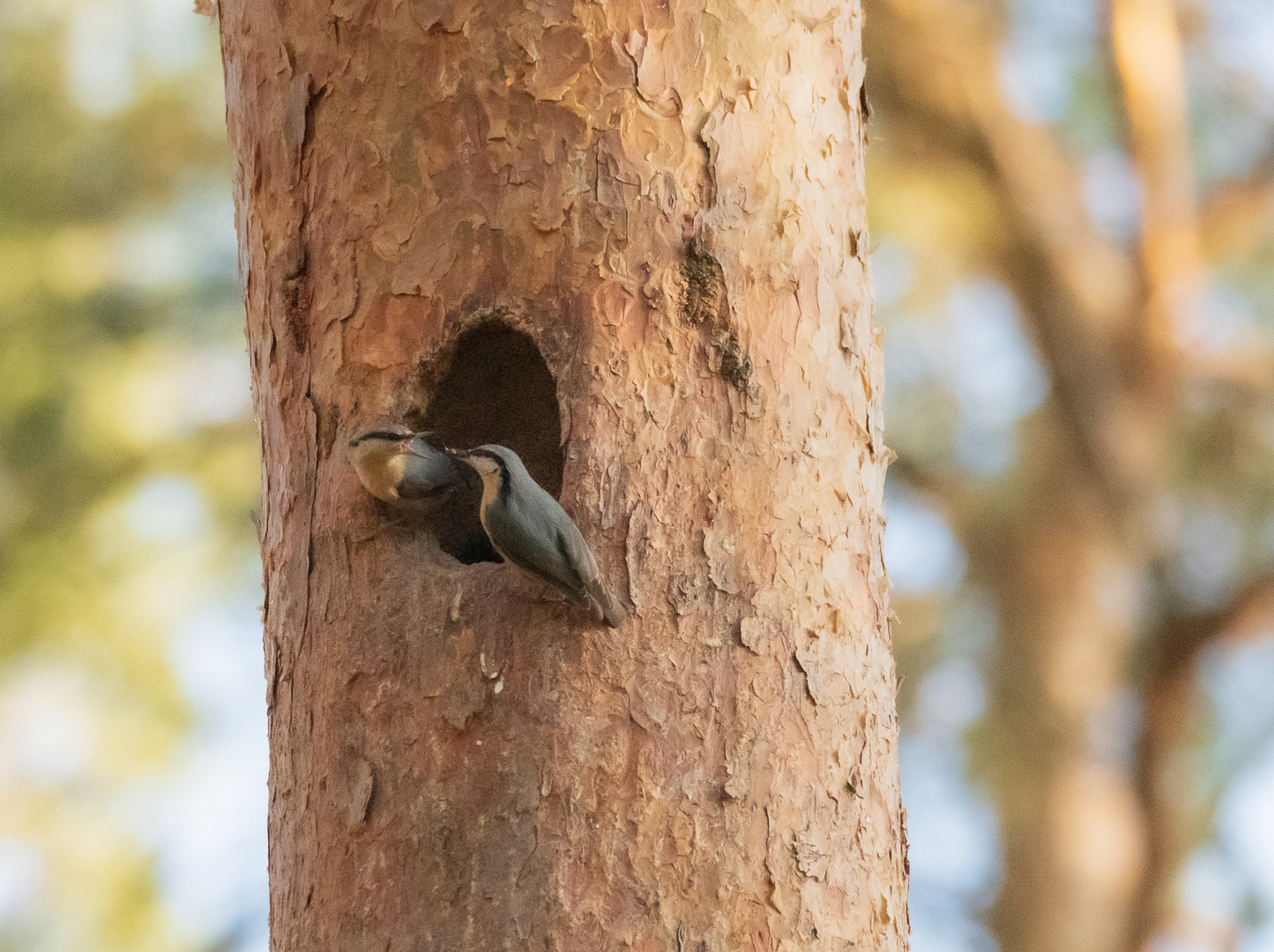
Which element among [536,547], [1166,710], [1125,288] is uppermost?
[1125,288]

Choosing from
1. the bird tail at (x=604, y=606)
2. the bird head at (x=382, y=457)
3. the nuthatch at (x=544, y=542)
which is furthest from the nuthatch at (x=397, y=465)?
the bird tail at (x=604, y=606)

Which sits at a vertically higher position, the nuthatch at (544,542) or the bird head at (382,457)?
the bird head at (382,457)

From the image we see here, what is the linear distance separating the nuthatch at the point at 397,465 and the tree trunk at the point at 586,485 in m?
0.04

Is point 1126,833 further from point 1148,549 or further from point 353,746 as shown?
point 353,746

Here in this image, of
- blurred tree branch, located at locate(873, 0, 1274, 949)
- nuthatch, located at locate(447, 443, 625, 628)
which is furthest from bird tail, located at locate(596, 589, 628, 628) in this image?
blurred tree branch, located at locate(873, 0, 1274, 949)

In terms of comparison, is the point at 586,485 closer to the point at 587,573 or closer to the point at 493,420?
the point at 587,573

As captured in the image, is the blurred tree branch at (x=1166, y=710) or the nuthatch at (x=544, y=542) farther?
the blurred tree branch at (x=1166, y=710)

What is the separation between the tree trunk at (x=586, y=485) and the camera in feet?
3.65

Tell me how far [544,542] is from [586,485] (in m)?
0.10

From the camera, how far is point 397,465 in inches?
47.6

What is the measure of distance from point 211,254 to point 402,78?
2.61m

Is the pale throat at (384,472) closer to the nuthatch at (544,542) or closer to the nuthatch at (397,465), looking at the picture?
the nuthatch at (397,465)

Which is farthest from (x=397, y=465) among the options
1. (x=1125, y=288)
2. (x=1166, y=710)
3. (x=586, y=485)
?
(x=1166, y=710)

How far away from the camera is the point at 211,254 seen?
368cm
